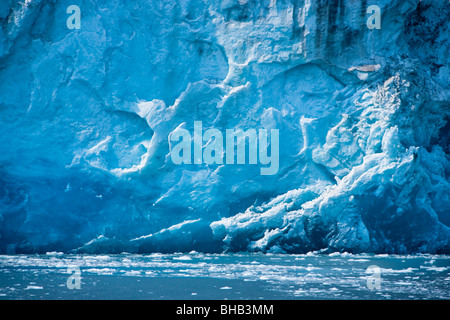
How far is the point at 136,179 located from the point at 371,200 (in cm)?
456

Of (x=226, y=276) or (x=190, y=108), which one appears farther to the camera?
(x=190, y=108)

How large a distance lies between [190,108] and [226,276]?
14.7 ft

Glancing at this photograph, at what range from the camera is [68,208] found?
38.4 feet

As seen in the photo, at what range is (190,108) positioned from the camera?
460 inches

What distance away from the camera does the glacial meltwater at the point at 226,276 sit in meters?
6.63

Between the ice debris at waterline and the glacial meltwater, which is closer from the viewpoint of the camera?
the glacial meltwater

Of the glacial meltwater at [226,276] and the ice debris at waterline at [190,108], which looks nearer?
the glacial meltwater at [226,276]

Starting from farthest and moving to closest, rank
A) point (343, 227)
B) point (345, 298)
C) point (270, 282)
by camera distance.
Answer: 1. point (343, 227)
2. point (270, 282)
3. point (345, 298)

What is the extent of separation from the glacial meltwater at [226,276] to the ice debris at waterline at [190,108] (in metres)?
0.95

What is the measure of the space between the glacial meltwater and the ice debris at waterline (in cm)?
95

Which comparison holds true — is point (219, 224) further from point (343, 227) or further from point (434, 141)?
point (434, 141)

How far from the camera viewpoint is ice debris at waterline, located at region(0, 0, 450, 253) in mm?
11359

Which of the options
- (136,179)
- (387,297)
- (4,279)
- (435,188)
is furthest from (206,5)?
(387,297)

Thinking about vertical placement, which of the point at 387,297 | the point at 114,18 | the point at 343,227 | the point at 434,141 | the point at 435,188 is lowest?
the point at 387,297
